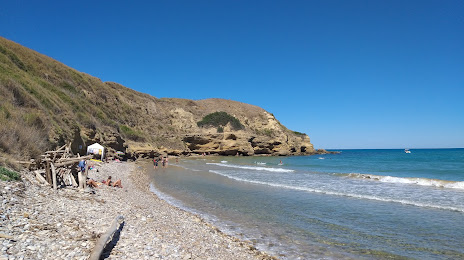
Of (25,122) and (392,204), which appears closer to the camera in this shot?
(392,204)

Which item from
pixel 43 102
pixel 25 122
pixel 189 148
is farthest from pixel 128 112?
pixel 25 122

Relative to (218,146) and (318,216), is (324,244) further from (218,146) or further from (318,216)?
(218,146)

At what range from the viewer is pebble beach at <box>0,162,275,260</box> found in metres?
4.17

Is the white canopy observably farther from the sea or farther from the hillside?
the sea

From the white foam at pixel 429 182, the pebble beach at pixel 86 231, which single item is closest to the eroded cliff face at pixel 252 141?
the white foam at pixel 429 182

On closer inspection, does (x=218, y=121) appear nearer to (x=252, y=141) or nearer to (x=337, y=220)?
(x=252, y=141)

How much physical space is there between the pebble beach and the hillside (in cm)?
390

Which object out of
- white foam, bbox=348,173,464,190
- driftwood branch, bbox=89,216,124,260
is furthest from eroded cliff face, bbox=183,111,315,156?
driftwood branch, bbox=89,216,124,260

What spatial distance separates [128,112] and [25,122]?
37.2m

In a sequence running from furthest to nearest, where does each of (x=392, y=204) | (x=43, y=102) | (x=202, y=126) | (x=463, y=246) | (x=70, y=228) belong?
(x=202, y=126), (x=43, y=102), (x=392, y=204), (x=463, y=246), (x=70, y=228)

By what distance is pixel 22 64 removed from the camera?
28.0m

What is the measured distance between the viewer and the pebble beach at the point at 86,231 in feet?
13.7

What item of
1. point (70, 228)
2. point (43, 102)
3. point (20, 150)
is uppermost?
point (43, 102)

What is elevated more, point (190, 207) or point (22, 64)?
point (22, 64)
